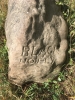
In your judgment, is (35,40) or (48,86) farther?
(48,86)

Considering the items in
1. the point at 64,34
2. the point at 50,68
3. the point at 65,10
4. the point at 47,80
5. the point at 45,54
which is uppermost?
the point at 65,10

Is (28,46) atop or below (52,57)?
atop

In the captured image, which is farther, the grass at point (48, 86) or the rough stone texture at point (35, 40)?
the grass at point (48, 86)

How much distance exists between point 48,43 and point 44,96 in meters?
0.83

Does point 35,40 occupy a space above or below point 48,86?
above

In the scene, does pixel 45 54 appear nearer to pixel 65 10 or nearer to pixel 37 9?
pixel 37 9

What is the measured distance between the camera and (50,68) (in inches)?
131

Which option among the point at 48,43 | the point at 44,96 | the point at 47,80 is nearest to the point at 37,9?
the point at 48,43

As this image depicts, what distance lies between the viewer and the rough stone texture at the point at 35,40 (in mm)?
3035

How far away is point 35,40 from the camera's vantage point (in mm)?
3105

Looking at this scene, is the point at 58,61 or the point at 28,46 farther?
the point at 58,61

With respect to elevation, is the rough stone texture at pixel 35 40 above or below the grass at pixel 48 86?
above

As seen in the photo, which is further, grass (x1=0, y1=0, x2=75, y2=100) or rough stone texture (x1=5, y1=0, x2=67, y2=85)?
grass (x1=0, y1=0, x2=75, y2=100)

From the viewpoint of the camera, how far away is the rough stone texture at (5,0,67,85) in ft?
9.96
